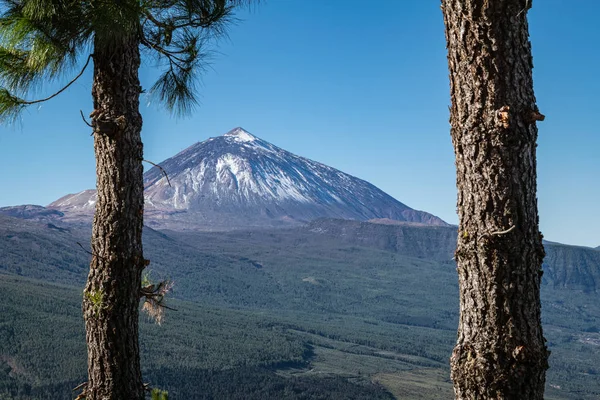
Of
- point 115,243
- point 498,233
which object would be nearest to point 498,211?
point 498,233

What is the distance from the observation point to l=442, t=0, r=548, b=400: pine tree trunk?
3529mm

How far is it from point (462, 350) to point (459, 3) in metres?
1.95

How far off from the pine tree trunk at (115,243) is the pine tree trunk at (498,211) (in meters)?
3.00

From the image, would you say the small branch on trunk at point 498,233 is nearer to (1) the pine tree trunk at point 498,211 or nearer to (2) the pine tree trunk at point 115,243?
(1) the pine tree trunk at point 498,211

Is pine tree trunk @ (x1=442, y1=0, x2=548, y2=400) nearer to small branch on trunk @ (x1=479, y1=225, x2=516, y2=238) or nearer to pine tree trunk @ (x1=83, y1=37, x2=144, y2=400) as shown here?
small branch on trunk @ (x1=479, y1=225, x2=516, y2=238)

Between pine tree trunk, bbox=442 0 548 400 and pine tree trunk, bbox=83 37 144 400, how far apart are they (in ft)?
9.85

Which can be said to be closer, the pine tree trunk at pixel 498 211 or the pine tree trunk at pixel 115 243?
the pine tree trunk at pixel 498 211

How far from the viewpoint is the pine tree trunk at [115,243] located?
5.47 meters

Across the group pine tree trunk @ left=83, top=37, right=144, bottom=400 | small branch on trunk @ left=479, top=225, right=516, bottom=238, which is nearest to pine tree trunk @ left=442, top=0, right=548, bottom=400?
small branch on trunk @ left=479, top=225, right=516, bottom=238

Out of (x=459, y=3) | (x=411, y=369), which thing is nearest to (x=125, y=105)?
(x=459, y=3)

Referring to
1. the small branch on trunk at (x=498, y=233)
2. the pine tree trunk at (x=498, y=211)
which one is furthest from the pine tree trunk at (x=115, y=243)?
the small branch on trunk at (x=498, y=233)

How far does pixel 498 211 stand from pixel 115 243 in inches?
129

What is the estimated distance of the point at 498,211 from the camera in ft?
11.8

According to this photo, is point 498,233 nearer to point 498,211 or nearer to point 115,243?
point 498,211
